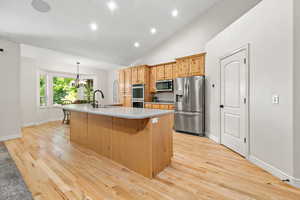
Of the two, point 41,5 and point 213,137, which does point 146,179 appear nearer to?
point 213,137

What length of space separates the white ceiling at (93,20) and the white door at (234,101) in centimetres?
223

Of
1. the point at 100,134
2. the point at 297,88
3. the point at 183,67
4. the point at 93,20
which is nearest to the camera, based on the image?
the point at 297,88

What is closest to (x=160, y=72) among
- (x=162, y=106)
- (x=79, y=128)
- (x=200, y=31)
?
(x=162, y=106)

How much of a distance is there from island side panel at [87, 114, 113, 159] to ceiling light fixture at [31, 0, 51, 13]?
8.26ft

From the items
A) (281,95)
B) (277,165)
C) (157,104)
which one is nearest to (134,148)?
(277,165)

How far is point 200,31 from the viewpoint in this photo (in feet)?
14.3

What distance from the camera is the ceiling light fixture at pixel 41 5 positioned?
283cm

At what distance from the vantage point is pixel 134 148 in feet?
6.89

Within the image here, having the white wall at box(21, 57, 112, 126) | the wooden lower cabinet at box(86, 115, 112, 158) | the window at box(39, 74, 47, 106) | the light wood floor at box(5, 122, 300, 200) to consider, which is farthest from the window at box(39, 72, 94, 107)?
the light wood floor at box(5, 122, 300, 200)

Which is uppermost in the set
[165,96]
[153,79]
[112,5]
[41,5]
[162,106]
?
[112,5]

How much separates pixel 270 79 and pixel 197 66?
2.22 meters

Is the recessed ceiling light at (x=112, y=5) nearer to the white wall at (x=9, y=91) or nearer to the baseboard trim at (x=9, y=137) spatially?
the white wall at (x=9, y=91)

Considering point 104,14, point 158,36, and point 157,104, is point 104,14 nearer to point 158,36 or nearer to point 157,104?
point 158,36

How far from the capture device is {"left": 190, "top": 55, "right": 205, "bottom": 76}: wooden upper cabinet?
4.09 metres
